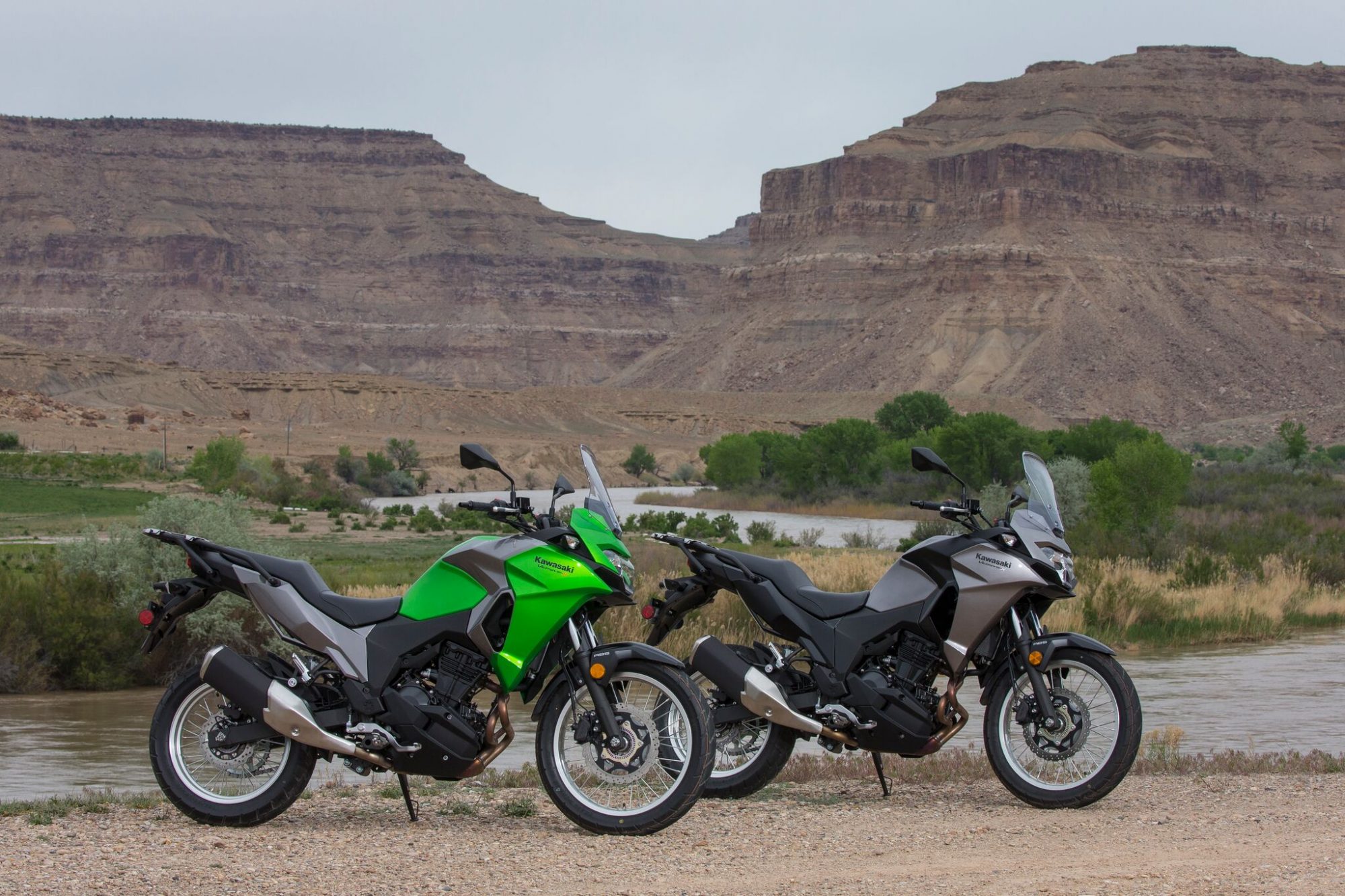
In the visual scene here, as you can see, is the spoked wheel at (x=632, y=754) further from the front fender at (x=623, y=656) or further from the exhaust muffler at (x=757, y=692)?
the exhaust muffler at (x=757, y=692)

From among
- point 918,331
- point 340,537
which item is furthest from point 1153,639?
point 918,331

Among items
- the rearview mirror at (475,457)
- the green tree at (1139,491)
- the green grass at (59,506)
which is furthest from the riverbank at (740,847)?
the green grass at (59,506)

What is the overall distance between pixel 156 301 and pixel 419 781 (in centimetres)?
17278

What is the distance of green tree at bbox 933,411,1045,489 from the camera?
52.9 m

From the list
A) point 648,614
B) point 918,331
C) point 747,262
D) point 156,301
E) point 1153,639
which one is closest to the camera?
point 648,614

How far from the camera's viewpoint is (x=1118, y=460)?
30547 millimetres

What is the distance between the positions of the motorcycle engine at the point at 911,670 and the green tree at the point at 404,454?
65.8 m

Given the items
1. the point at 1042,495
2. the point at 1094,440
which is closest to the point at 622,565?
the point at 1042,495

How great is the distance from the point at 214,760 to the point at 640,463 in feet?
244

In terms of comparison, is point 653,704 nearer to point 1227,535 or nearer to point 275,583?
point 275,583

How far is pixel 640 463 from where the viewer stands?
81750 millimetres

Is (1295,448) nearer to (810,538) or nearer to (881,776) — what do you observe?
(810,538)

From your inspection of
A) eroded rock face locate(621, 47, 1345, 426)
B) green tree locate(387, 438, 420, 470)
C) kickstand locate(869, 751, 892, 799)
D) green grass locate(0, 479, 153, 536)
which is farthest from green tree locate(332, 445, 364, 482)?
kickstand locate(869, 751, 892, 799)

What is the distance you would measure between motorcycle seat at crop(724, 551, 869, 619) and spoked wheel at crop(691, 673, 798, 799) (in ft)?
2.00
